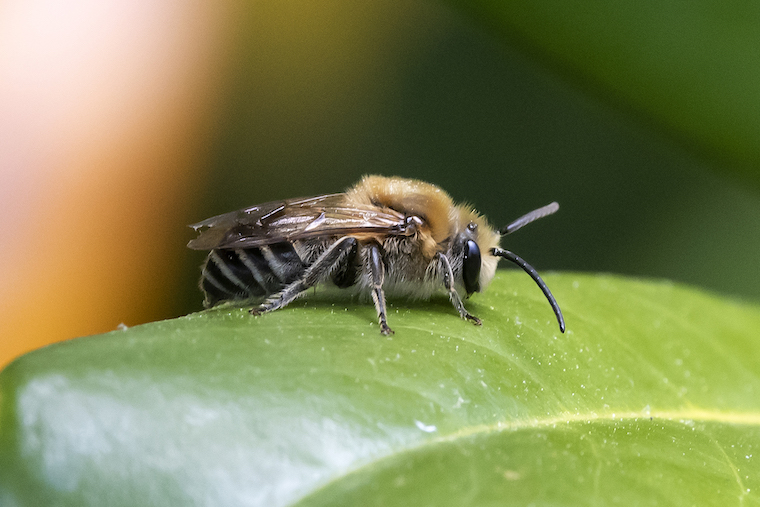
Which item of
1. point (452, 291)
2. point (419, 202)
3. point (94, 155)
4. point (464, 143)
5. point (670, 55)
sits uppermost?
point (670, 55)

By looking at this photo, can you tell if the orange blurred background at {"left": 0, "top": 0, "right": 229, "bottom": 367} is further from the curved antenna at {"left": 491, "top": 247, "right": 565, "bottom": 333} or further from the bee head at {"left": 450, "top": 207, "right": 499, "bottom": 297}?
the curved antenna at {"left": 491, "top": 247, "right": 565, "bottom": 333}

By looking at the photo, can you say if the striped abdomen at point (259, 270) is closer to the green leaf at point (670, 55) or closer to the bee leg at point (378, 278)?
the bee leg at point (378, 278)

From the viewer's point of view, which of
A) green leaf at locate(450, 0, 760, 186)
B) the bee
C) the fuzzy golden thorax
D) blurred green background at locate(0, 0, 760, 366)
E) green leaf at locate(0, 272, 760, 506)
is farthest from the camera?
blurred green background at locate(0, 0, 760, 366)

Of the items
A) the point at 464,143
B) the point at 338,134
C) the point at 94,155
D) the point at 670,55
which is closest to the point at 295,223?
the point at 670,55

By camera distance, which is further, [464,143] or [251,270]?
[464,143]

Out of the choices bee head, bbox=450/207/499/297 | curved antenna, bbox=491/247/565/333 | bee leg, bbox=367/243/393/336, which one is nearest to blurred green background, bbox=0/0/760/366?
bee head, bbox=450/207/499/297

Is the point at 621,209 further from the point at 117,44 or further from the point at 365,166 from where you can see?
the point at 117,44

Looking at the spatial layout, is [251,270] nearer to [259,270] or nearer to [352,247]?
[259,270]

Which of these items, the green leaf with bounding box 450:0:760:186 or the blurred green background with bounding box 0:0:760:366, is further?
the blurred green background with bounding box 0:0:760:366
